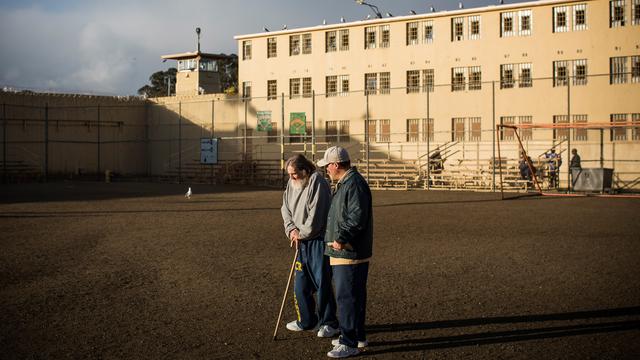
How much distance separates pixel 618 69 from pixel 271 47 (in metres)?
22.1

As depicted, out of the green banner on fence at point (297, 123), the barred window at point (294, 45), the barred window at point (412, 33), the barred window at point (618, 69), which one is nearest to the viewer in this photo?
the barred window at point (618, 69)

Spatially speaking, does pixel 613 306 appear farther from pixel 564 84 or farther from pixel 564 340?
pixel 564 84

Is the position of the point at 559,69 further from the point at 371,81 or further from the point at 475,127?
the point at 371,81

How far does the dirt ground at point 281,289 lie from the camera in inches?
247

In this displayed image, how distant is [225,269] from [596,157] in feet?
96.5

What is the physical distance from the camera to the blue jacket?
573cm

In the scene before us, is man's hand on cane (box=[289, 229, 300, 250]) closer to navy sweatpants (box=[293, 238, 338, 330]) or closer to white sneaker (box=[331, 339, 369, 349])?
navy sweatpants (box=[293, 238, 338, 330])

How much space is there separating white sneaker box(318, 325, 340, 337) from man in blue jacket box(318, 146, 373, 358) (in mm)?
625

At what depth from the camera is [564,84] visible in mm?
36875

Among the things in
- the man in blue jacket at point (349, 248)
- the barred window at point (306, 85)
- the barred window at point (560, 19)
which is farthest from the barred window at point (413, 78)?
the man in blue jacket at point (349, 248)

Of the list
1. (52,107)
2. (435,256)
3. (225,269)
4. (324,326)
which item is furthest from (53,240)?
(52,107)

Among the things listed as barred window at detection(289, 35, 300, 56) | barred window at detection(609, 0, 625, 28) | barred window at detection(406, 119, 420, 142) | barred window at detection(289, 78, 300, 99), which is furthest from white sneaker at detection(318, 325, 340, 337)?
barred window at detection(289, 35, 300, 56)

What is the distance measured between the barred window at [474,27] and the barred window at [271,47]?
44.5 ft

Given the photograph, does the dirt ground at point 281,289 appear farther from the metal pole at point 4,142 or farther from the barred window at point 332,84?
the barred window at point 332,84
